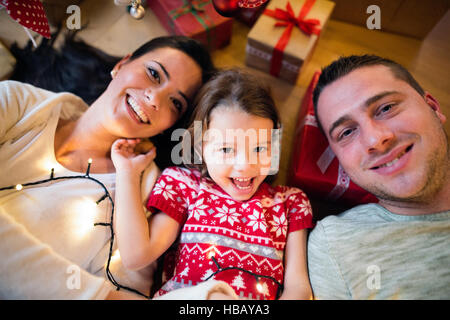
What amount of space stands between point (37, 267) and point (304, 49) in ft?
4.73

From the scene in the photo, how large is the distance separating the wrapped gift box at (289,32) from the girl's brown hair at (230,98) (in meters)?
0.37

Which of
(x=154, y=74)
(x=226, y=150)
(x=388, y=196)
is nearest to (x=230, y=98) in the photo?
(x=226, y=150)

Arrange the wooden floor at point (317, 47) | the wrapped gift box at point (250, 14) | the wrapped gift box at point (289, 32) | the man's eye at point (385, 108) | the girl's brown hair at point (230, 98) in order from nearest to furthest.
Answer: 1. the man's eye at point (385, 108)
2. the girl's brown hair at point (230, 98)
3. the wrapped gift box at point (289, 32)
4. the wooden floor at point (317, 47)
5. the wrapped gift box at point (250, 14)

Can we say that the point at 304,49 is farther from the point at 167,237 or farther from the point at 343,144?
the point at 167,237

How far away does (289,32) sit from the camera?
1367 millimetres

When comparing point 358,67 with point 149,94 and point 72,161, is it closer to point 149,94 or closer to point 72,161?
point 149,94

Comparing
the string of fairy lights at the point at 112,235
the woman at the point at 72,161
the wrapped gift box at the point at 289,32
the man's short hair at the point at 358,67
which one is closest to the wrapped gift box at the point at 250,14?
the wrapped gift box at the point at 289,32

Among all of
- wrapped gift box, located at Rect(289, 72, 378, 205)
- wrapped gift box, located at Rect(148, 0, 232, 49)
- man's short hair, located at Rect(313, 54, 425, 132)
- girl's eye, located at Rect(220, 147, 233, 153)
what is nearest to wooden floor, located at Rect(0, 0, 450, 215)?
wrapped gift box, located at Rect(148, 0, 232, 49)

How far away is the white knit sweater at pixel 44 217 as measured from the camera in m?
0.75

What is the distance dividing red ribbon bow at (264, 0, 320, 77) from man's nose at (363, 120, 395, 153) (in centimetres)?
71

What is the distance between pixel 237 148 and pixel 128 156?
49 cm

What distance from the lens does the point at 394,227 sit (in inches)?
33.2

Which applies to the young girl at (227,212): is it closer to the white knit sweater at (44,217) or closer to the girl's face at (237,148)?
the girl's face at (237,148)

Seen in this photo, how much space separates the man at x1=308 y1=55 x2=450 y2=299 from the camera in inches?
30.5
